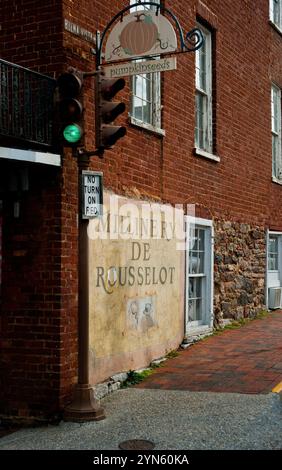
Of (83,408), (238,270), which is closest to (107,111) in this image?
(83,408)

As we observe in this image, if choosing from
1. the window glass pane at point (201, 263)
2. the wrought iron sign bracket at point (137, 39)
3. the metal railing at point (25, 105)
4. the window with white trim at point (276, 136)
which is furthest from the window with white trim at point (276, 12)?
the metal railing at point (25, 105)

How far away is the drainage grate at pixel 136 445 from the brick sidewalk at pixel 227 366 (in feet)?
6.02

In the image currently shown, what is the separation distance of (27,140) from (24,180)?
0.47 meters

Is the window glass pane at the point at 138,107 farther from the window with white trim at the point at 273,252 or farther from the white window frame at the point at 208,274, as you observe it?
the window with white trim at the point at 273,252

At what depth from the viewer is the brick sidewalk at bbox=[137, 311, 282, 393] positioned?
7.60 m

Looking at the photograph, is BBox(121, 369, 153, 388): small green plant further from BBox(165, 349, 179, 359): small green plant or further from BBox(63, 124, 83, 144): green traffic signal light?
BBox(63, 124, 83, 144): green traffic signal light

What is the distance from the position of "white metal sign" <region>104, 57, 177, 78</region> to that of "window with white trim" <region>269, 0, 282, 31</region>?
920 cm

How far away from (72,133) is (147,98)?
310cm

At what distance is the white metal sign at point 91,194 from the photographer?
21.6 feet

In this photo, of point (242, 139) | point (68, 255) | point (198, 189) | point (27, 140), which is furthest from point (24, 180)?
point (242, 139)

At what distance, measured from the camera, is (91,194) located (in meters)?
6.66

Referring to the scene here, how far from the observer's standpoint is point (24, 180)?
6766 mm

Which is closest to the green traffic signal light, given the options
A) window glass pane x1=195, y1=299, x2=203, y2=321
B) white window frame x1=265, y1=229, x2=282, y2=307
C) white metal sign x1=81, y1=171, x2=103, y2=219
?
white metal sign x1=81, y1=171, x2=103, y2=219
